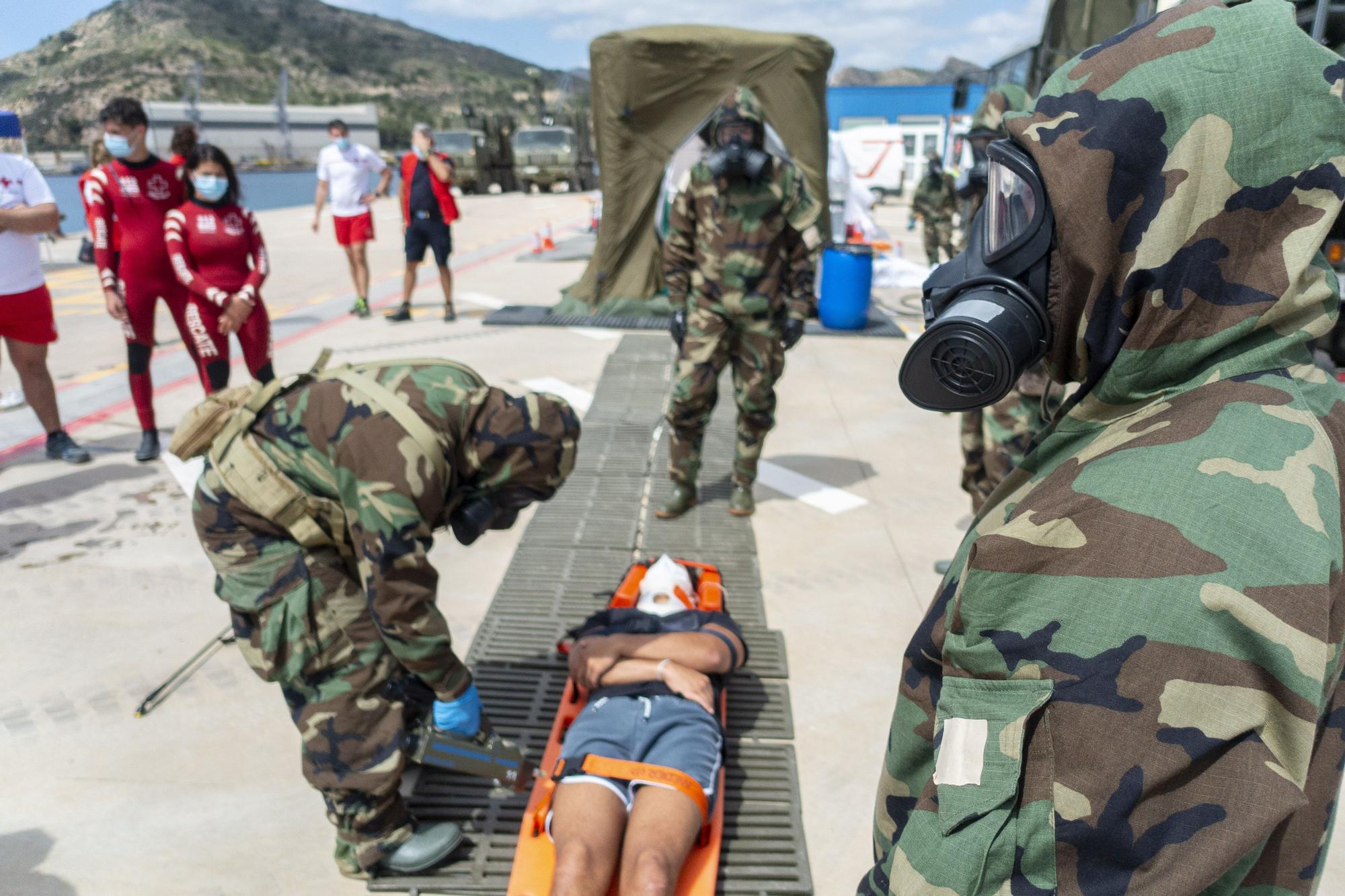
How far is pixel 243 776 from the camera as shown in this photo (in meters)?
2.57

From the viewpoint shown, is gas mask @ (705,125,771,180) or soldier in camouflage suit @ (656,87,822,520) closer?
gas mask @ (705,125,771,180)

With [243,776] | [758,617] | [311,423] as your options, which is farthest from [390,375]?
[758,617]

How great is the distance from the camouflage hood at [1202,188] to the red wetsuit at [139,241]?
5.06m

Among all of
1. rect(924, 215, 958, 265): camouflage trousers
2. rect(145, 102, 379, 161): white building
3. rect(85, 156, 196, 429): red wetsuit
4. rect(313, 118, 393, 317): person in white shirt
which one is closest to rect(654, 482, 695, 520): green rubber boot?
rect(85, 156, 196, 429): red wetsuit

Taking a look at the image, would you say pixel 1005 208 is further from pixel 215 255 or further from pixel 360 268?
pixel 360 268

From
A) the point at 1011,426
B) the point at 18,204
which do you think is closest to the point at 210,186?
the point at 18,204

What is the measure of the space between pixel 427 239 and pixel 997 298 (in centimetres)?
811

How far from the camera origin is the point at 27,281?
4566 millimetres

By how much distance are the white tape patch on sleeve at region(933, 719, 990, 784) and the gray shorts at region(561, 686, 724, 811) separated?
4.89 feet

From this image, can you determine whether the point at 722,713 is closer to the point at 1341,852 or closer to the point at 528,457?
the point at 528,457

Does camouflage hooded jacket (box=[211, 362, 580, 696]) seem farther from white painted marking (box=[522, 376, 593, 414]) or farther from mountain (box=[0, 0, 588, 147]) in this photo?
mountain (box=[0, 0, 588, 147])

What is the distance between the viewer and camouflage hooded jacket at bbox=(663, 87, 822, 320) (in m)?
4.10

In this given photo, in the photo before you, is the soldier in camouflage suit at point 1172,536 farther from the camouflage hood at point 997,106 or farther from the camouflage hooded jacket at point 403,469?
the camouflage hood at point 997,106

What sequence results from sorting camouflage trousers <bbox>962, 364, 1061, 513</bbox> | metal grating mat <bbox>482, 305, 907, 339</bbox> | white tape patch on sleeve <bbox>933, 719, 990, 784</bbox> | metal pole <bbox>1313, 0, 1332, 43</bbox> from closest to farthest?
white tape patch on sleeve <bbox>933, 719, 990, 784</bbox>
camouflage trousers <bbox>962, 364, 1061, 513</bbox>
metal pole <bbox>1313, 0, 1332, 43</bbox>
metal grating mat <bbox>482, 305, 907, 339</bbox>
